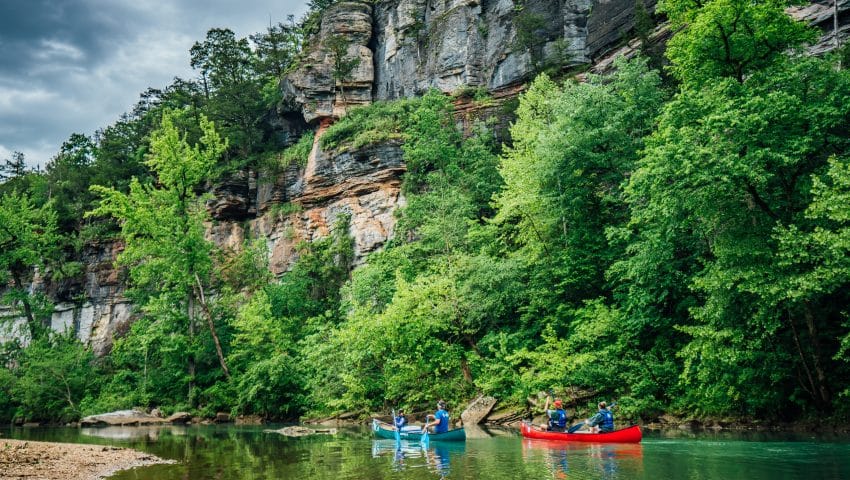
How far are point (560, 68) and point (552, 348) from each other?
23872 mm

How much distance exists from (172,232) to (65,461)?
24.3 metres

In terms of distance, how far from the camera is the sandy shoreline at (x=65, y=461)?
44.1 ft

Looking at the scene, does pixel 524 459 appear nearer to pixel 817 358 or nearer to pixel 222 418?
pixel 817 358

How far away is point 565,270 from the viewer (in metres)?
A: 26.0

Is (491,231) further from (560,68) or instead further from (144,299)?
(144,299)

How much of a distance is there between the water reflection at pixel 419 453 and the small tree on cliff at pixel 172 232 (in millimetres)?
21256

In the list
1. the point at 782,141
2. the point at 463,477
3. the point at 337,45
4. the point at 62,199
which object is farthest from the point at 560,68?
the point at 62,199

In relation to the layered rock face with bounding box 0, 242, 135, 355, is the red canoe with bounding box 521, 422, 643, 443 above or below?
below

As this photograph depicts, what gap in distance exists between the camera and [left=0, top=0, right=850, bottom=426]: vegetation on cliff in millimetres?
17000

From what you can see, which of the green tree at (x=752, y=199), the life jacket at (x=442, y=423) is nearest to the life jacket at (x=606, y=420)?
the green tree at (x=752, y=199)

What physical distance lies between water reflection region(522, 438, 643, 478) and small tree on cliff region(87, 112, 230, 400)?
26480 millimetres

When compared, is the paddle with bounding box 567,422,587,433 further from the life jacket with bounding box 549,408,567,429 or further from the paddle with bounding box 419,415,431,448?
the paddle with bounding box 419,415,431,448

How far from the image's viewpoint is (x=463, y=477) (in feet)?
41.1

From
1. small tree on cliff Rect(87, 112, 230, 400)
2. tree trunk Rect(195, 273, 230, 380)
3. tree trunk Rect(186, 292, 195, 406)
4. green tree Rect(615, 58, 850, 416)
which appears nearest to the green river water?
green tree Rect(615, 58, 850, 416)
